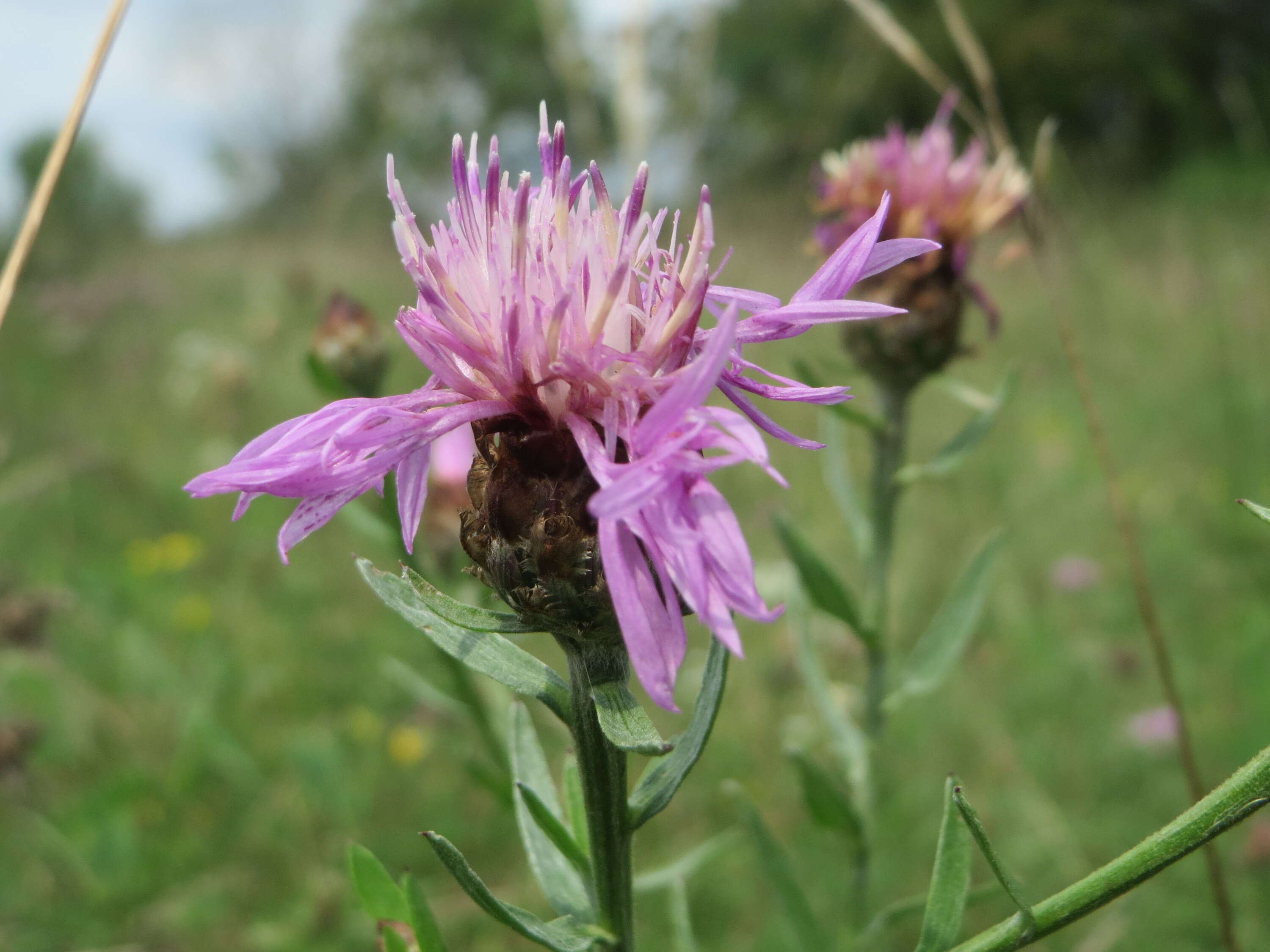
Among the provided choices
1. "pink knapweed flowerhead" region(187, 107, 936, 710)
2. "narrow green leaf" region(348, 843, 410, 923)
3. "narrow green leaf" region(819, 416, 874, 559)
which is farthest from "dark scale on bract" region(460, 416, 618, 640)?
"narrow green leaf" region(819, 416, 874, 559)

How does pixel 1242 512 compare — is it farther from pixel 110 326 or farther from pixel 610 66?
pixel 110 326

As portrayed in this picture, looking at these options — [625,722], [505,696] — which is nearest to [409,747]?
[505,696]

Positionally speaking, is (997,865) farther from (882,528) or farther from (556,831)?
(882,528)

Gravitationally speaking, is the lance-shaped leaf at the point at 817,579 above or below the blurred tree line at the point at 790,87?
below

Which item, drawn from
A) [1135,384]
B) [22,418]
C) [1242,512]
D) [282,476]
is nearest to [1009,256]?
Answer: [282,476]

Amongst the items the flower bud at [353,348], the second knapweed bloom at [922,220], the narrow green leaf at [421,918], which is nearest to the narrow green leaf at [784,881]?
the narrow green leaf at [421,918]

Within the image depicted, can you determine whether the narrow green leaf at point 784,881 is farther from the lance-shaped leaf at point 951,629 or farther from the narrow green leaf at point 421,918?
the narrow green leaf at point 421,918
